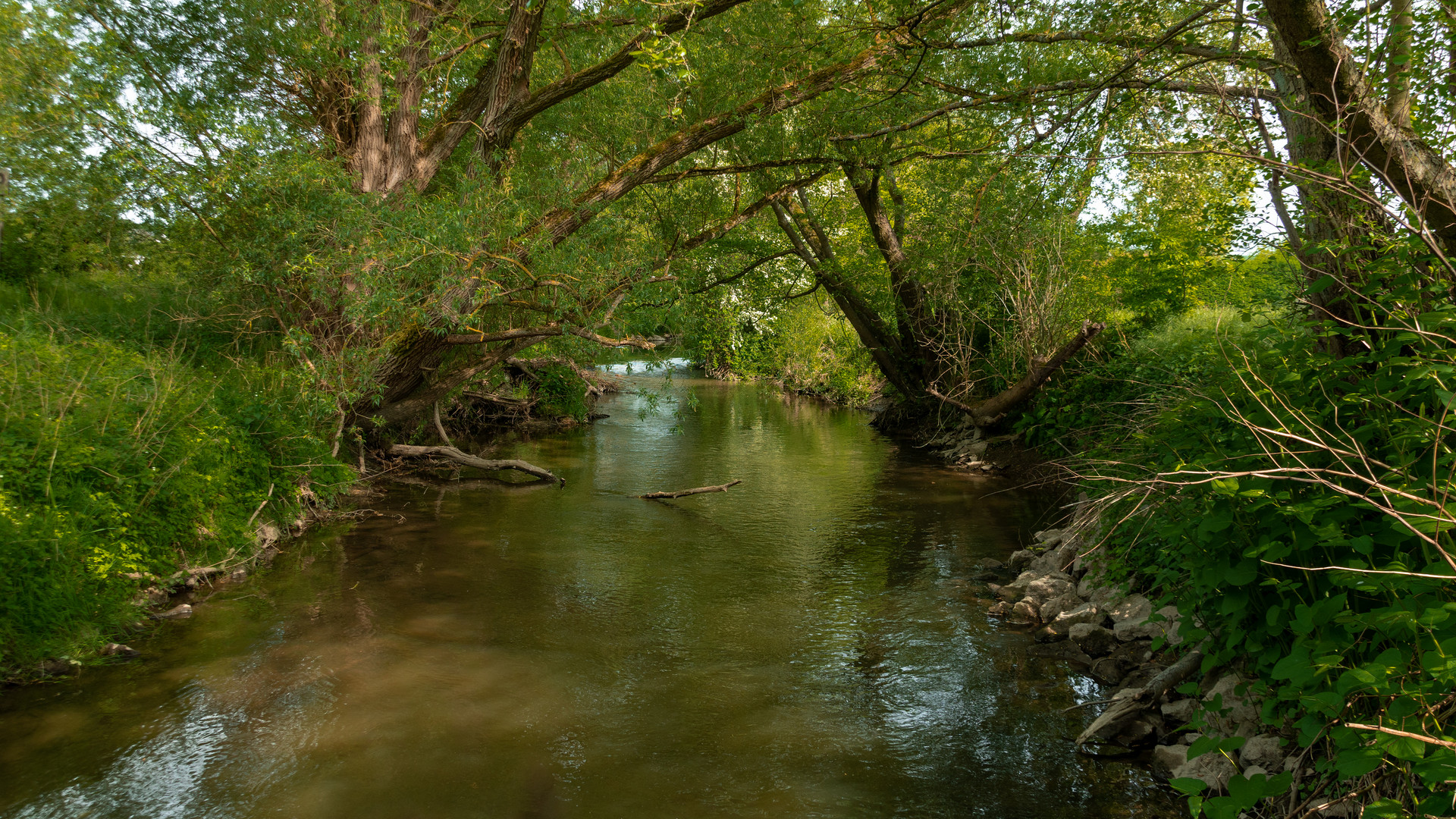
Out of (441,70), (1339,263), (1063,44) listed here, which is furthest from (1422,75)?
(441,70)

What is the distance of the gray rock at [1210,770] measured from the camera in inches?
163

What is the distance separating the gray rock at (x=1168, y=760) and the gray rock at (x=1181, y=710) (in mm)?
268

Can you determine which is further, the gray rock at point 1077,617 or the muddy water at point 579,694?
the gray rock at point 1077,617

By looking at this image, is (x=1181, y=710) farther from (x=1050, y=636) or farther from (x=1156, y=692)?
(x=1050, y=636)

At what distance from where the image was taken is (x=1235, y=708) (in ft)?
14.5

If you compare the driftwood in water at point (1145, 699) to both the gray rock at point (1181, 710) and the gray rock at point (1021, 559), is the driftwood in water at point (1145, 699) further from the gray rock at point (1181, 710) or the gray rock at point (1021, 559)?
the gray rock at point (1021, 559)

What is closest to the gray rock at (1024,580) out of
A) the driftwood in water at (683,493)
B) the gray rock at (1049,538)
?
the gray rock at (1049,538)

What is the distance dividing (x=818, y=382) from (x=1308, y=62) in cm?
2613

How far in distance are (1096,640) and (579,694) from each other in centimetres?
405

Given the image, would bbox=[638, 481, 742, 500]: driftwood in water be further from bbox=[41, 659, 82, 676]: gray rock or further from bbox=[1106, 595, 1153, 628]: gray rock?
bbox=[41, 659, 82, 676]: gray rock

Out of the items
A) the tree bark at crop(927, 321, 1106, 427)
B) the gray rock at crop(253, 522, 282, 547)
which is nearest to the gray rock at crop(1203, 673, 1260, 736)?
the gray rock at crop(253, 522, 282, 547)

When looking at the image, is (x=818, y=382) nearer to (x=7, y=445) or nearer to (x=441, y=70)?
(x=441, y=70)

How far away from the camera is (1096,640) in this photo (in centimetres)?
635

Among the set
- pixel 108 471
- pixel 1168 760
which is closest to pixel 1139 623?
pixel 1168 760
